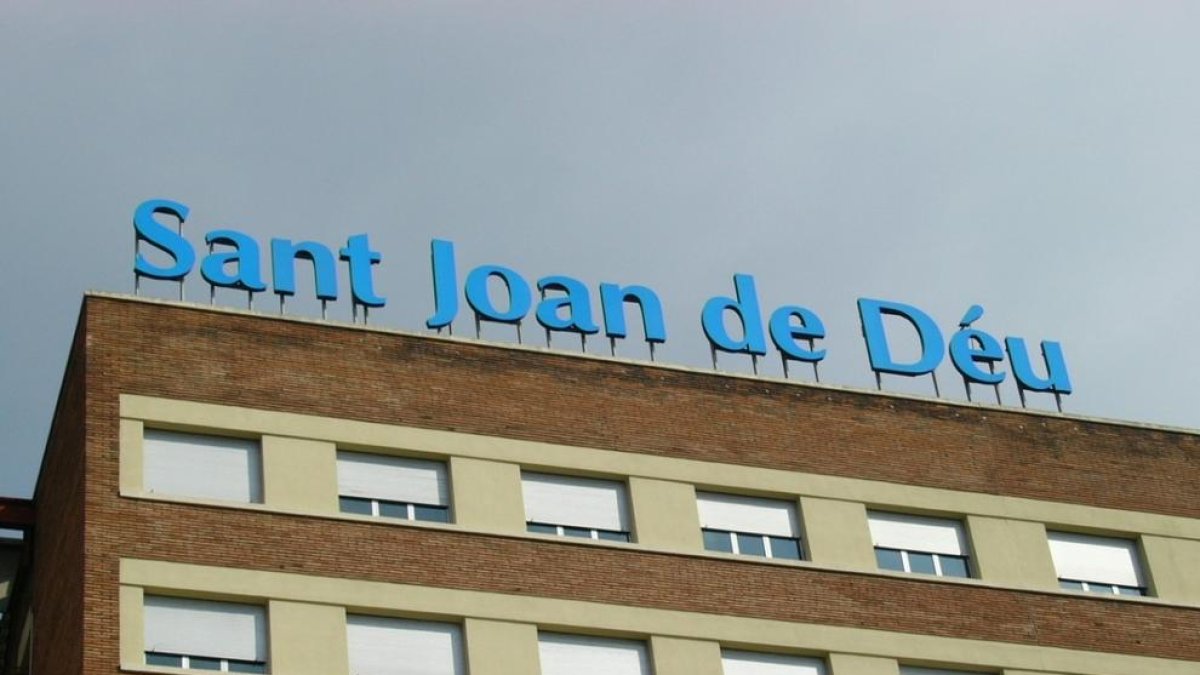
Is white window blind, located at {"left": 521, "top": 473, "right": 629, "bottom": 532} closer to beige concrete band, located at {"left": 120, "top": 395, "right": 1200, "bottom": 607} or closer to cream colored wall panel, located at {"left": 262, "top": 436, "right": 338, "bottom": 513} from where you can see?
beige concrete band, located at {"left": 120, "top": 395, "right": 1200, "bottom": 607}

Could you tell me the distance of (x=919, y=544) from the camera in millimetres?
49719

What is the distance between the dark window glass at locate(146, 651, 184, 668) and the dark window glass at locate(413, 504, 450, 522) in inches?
213

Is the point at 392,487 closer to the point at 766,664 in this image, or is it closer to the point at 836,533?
the point at 766,664

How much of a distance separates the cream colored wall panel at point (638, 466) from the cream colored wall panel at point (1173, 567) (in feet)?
0.85

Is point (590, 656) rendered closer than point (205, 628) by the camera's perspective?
No

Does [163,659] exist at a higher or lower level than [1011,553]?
lower

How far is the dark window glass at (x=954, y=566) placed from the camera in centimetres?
4953

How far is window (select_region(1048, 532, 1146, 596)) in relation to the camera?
50625 mm

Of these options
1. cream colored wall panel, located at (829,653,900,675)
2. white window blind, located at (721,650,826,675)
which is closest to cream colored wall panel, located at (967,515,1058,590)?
cream colored wall panel, located at (829,653,900,675)

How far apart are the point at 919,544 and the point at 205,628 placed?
1414cm

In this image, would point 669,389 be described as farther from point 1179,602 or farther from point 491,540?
point 1179,602

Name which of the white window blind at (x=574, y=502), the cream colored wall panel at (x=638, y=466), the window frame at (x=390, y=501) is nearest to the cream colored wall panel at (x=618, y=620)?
the window frame at (x=390, y=501)

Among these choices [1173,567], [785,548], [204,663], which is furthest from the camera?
[1173,567]

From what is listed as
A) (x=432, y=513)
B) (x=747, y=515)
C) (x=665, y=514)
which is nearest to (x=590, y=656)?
(x=665, y=514)
